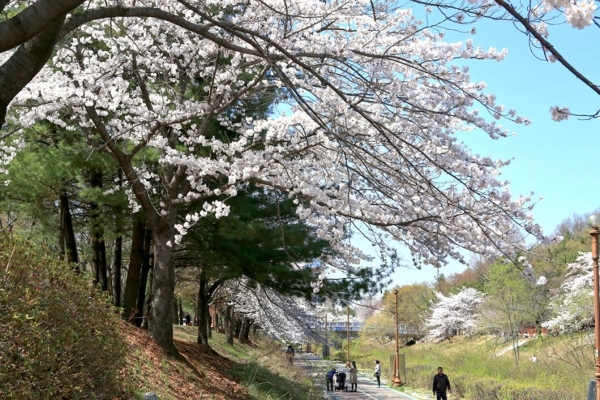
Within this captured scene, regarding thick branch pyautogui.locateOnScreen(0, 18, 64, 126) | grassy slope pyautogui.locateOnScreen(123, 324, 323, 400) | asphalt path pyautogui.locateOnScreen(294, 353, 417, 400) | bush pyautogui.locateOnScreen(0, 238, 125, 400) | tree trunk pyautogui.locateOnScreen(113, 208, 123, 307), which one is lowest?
asphalt path pyautogui.locateOnScreen(294, 353, 417, 400)

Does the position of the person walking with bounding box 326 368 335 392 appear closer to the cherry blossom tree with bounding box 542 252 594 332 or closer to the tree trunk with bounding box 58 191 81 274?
the cherry blossom tree with bounding box 542 252 594 332

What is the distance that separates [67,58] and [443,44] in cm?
656

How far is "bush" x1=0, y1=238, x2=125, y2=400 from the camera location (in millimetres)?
4613

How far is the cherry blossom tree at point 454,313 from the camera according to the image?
5625 cm

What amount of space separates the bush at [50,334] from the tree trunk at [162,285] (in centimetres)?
471

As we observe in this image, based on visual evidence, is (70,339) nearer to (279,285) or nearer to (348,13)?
(348,13)

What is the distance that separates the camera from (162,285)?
38.4 ft

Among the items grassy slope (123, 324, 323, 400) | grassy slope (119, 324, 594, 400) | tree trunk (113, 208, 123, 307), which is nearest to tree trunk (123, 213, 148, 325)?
tree trunk (113, 208, 123, 307)

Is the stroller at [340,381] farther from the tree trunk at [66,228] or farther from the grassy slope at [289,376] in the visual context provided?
the tree trunk at [66,228]

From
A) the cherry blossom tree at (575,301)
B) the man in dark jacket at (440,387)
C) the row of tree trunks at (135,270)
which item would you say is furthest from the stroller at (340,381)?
the row of tree trunks at (135,270)

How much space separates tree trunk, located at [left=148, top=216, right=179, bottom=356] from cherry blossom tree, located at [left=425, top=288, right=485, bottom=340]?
46.1 metres

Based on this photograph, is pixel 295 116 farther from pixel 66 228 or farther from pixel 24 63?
pixel 66 228

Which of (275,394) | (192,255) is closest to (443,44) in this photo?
(275,394)

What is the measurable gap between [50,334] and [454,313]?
2210 inches
